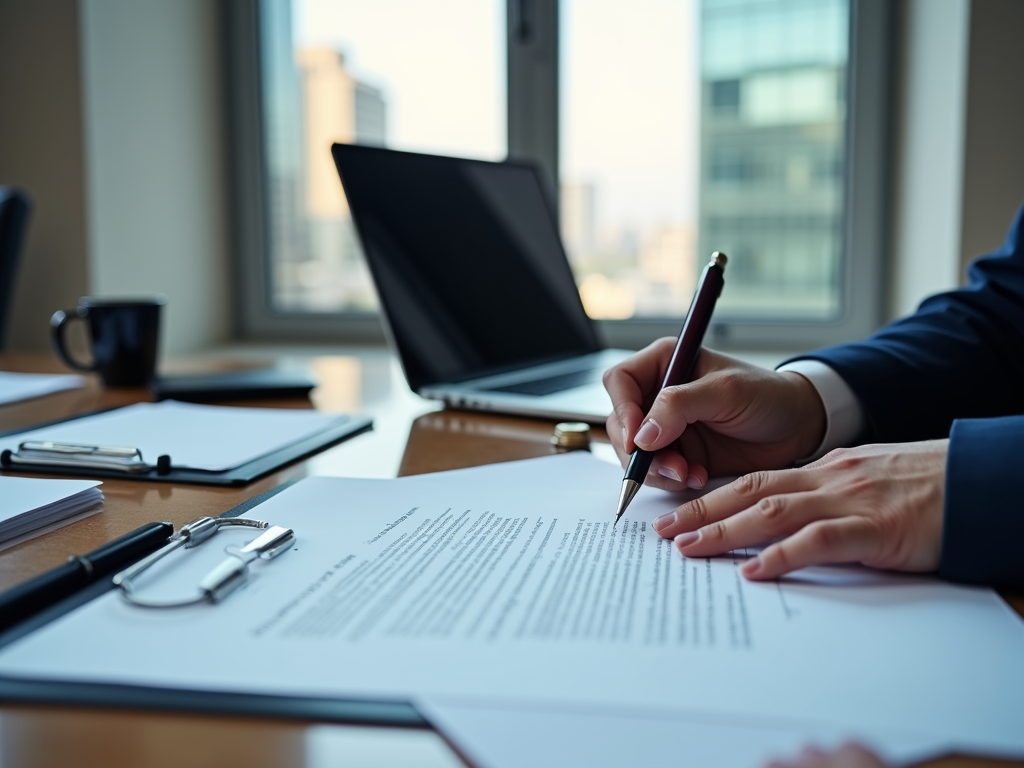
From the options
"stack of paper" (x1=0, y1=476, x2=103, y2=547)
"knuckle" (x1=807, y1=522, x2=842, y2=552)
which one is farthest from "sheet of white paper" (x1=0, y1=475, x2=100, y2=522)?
"knuckle" (x1=807, y1=522, x2=842, y2=552)

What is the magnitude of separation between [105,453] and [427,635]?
438 mm

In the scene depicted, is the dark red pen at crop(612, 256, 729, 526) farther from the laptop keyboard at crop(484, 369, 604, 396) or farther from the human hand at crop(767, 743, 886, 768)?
the human hand at crop(767, 743, 886, 768)

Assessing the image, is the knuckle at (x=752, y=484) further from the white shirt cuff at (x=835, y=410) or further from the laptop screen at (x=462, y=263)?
the laptop screen at (x=462, y=263)

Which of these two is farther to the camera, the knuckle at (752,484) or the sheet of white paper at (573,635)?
the knuckle at (752,484)

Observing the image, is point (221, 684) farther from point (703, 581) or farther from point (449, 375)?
point (449, 375)

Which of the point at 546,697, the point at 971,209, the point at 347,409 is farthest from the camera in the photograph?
the point at 971,209

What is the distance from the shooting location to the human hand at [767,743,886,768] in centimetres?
28

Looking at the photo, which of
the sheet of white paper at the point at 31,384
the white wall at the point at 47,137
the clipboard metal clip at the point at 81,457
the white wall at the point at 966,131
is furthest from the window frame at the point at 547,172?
the clipboard metal clip at the point at 81,457

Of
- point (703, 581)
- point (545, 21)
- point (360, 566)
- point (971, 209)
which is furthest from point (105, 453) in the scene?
point (545, 21)

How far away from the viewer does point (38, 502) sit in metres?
0.57

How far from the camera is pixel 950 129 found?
1405 mm

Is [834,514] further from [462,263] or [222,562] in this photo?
[462,263]

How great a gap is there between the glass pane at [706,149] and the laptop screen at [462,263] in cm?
51

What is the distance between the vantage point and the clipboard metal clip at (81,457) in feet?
2.30
